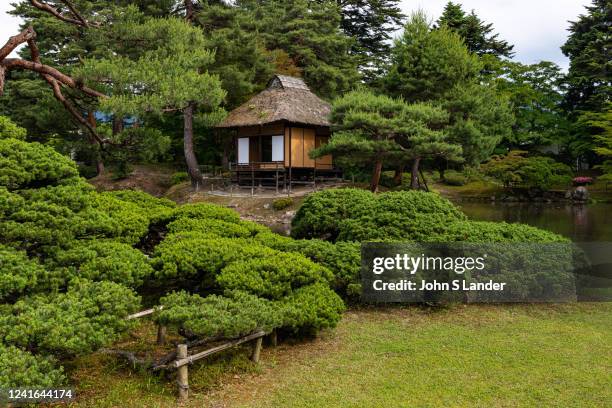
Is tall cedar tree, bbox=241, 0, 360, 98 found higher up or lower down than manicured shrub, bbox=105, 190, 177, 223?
higher up

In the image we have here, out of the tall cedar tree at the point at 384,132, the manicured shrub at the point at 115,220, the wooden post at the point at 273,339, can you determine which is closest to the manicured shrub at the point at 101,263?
the manicured shrub at the point at 115,220

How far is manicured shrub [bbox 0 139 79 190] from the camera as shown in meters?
5.13

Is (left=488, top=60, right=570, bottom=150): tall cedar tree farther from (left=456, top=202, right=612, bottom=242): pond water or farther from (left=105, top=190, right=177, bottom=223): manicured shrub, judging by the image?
(left=105, top=190, right=177, bottom=223): manicured shrub

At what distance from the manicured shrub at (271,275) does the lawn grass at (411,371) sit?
0.71 m

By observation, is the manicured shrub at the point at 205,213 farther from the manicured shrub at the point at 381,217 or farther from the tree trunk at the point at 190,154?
the tree trunk at the point at 190,154

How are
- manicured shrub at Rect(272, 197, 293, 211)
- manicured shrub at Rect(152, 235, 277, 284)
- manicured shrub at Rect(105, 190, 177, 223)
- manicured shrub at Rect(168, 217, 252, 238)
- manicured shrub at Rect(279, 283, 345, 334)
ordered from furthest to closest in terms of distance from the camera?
manicured shrub at Rect(272, 197, 293, 211) < manicured shrub at Rect(105, 190, 177, 223) < manicured shrub at Rect(168, 217, 252, 238) < manicured shrub at Rect(152, 235, 277, 284) < manicured shrub at Rect(279, 283, 345, 334)

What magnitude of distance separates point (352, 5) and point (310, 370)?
115ft

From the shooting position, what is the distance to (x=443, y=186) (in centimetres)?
3170

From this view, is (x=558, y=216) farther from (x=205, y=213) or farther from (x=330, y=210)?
(x=205, y=213)

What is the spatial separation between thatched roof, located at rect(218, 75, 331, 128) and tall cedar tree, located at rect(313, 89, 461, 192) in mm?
3315

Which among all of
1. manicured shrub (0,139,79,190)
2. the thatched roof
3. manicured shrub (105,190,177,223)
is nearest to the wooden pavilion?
the thatched roof

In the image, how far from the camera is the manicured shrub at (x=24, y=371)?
3.56 metres

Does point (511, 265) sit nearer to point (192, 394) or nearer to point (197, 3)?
point (192, 394)

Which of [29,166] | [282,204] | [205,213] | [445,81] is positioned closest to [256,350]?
[29,166]
